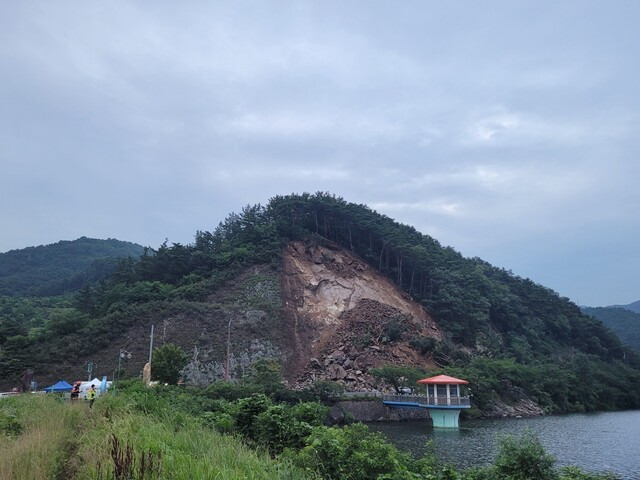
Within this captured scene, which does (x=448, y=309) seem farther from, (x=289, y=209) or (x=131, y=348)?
(x=131, y=348)

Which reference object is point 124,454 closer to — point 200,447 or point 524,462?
point 200,447

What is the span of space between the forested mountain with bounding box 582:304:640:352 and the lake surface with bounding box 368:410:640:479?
69.0 meters

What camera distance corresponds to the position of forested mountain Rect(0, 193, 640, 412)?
3984cm

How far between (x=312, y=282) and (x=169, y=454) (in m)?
46.4

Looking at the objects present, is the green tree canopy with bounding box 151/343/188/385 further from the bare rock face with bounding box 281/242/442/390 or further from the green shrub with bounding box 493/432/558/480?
the green shrub with bounding box 493/432/558/480

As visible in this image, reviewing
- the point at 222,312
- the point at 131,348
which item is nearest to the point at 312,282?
the point at 222,312

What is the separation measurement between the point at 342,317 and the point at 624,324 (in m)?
86.9

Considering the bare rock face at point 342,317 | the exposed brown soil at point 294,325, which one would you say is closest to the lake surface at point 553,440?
the bare rock face at point 342,317

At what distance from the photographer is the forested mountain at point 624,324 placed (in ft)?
314

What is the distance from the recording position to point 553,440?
83.9ft

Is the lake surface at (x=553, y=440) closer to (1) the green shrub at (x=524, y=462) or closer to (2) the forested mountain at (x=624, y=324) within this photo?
(1) the green shrub at (x=524, y=462)

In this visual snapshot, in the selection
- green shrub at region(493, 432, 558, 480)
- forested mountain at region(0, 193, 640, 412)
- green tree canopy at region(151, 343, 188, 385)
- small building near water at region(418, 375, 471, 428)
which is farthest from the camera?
forested mountain at region(0, 193, 640, 412)

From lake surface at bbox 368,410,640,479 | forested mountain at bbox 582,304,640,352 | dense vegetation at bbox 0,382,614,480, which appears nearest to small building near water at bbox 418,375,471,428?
lake surface at bbox 368,410,640,479

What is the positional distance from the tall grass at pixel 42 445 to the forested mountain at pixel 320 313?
1219 inches
